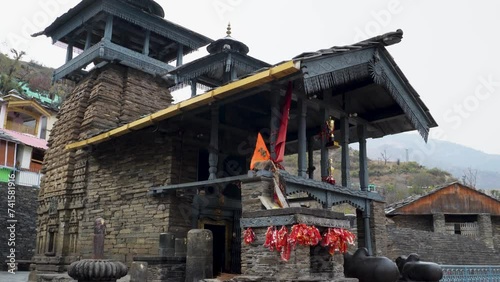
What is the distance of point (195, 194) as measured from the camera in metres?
11.6

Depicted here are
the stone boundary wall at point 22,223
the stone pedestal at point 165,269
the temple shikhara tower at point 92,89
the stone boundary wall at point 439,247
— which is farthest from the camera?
the stone boundary wall at point 22,223

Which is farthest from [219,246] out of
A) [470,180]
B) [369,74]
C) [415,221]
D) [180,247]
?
[470,180]

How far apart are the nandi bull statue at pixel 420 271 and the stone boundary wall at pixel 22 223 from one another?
67.6 ft

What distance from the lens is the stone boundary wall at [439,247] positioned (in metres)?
18.5

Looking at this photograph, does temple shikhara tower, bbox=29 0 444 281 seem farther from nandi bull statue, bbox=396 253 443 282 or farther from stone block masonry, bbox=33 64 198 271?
nandi bull statue, bbox=396 253 443 282

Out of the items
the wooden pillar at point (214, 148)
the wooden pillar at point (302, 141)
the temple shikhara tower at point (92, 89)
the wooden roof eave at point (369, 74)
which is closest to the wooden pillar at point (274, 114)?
the wooden pillar at point (302, 141)

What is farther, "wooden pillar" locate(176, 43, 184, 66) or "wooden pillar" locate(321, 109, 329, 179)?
"wooden pillar" locate(176, 43, 184, 66)

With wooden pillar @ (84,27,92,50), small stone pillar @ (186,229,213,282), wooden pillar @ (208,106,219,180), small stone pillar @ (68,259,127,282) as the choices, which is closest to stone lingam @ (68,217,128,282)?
small stone pillar @ (68,259,127,282)

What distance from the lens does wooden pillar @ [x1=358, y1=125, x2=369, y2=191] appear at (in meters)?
11.7

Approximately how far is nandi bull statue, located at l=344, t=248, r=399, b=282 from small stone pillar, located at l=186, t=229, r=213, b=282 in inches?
115

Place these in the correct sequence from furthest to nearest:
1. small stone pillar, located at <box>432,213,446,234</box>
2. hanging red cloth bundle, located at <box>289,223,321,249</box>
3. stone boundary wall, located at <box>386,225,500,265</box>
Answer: small stone pillar, located at <box>432,213,446,234</box> → stone boundary wall, located at <box>386,225,500,265</box> → hanging red cloth bundle, located at <box>289,223,321,249</box>

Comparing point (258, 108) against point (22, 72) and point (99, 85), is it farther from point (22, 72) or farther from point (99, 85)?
point (22, 72)

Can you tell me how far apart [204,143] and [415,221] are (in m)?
16.9

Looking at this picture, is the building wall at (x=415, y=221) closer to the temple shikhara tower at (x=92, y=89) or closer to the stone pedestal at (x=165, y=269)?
the temple shikhara tower at (x=92, y=89)
